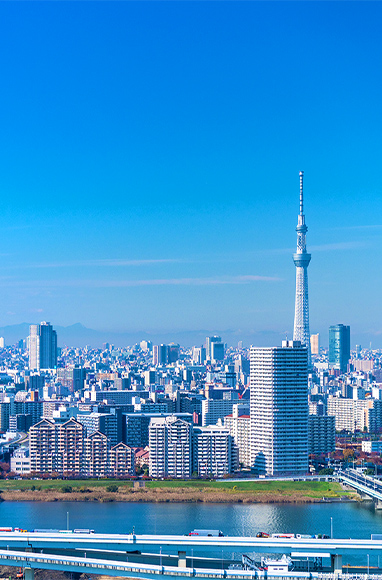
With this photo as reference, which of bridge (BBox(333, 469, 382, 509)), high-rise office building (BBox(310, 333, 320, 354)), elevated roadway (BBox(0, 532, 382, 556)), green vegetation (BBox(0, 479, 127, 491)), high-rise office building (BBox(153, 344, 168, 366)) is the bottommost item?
green vegetation (BBox(0, 479, 127, 491))

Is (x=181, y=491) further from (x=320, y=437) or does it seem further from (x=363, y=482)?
(x=320, y=437)

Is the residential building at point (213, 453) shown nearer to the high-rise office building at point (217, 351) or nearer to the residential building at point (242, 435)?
the residential building at point (242, 435)

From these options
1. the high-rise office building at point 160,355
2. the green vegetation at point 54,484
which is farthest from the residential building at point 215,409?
the high-rise office building at point 160,355

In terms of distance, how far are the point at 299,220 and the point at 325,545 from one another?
25.1 meters

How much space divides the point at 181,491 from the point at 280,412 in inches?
92.1

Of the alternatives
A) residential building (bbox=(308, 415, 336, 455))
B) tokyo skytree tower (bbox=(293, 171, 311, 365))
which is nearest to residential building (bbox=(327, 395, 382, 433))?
residential building (bbox=(308, 415, 336, 455))

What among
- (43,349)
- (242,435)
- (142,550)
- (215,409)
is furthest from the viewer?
(43,349)

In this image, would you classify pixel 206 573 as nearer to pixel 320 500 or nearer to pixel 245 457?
pixel 320 500

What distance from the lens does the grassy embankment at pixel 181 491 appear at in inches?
541

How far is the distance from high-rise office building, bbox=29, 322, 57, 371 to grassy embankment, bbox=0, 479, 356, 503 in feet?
101

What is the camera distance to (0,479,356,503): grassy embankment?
45.1ft

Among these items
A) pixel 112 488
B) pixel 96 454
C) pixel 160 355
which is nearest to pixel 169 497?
pixel 112 488

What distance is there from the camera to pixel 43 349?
45.8 meters

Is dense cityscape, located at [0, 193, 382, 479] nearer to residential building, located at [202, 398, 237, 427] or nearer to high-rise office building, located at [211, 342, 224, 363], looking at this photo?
residential building, located at [202, 398, 237, 427]
